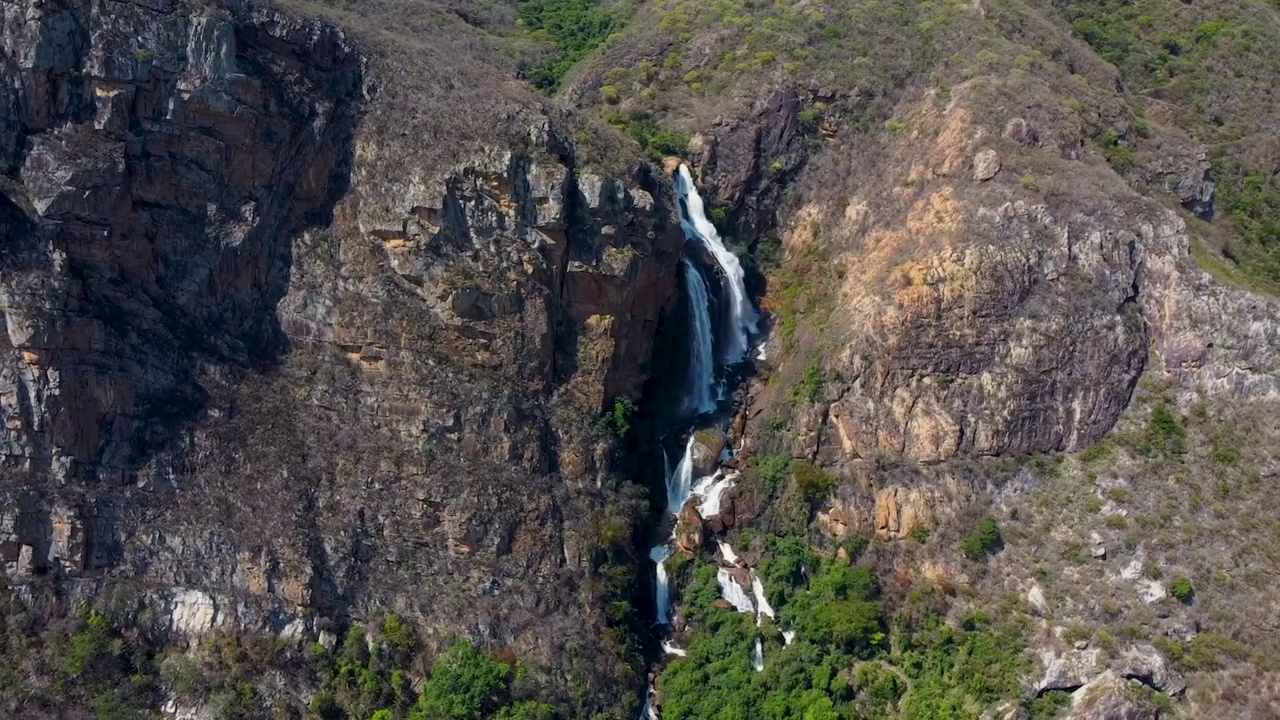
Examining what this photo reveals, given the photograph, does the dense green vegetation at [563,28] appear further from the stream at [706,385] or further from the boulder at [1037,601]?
the boulder at [1037,601]

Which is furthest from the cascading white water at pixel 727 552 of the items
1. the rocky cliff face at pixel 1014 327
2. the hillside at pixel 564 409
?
the rocky cliff face at pixel 1014 327

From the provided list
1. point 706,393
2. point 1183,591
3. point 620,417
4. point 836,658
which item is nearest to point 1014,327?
point 1183,591

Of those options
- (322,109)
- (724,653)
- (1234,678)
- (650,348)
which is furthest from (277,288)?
(1234,678)

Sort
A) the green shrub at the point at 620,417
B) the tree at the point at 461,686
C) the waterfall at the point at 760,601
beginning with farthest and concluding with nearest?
the green shrub at the point at 620,417
the waterfall at the point at 760,601
the tree at the point at 461,686

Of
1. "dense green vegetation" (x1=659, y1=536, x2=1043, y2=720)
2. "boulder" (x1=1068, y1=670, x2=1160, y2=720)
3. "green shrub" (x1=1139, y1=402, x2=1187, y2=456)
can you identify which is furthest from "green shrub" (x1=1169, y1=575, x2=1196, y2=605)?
"green shrub" (x1=1139, y1=402, x2=1187, y2=456)

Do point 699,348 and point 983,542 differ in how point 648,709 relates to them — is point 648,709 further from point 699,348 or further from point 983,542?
point 699,348

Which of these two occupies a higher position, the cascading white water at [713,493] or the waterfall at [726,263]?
the waterfall at [726,263]
